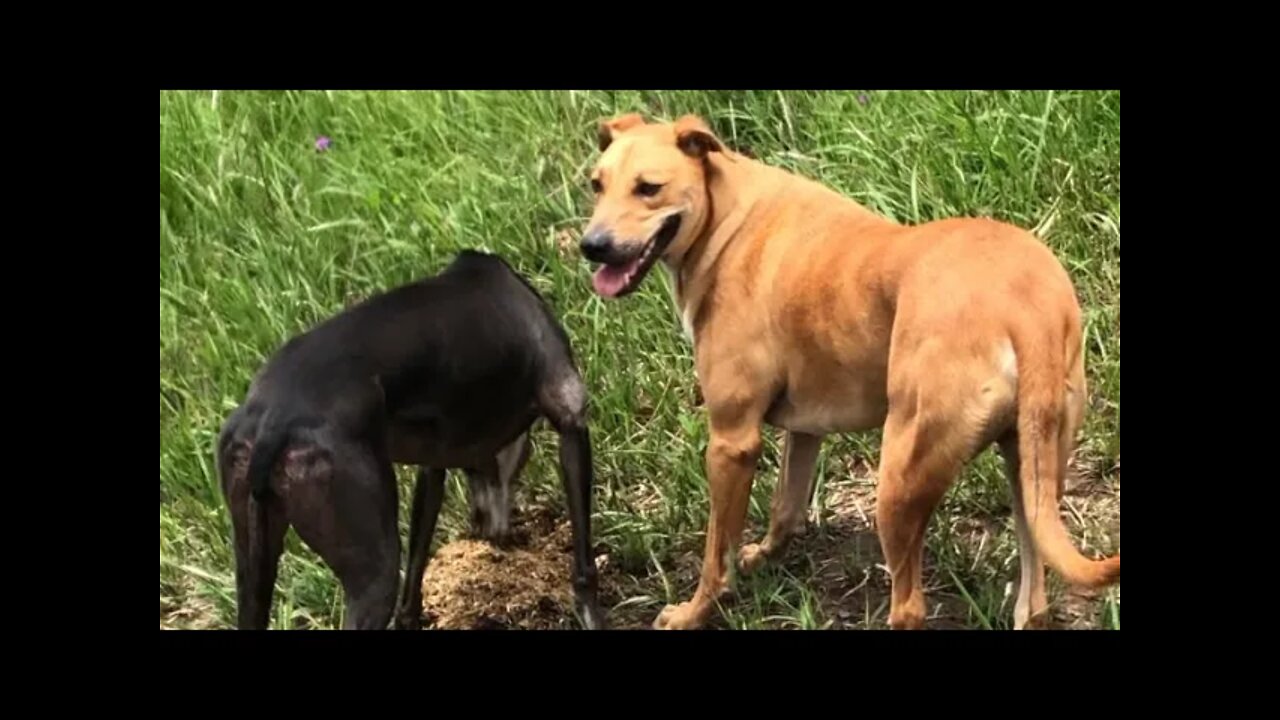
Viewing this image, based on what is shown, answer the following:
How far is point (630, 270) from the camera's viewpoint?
4.80 metres

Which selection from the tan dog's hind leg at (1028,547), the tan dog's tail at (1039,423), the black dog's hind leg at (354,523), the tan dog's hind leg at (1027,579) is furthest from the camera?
the tan dog's hind leg at (1027,579)

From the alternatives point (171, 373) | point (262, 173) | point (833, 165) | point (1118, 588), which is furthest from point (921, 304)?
point (262, 173)

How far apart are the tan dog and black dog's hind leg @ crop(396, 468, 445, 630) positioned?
0.81 m

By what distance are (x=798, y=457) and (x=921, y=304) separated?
125cm

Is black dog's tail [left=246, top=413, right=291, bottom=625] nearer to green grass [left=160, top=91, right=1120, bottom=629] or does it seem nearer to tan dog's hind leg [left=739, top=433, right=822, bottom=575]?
green grass [left=160, top=91, right=1120, bottom=629]

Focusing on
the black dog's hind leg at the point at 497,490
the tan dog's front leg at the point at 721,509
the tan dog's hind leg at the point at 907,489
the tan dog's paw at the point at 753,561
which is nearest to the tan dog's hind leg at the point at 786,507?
the tan dog's paw at the point at 753,561

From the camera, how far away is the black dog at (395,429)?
4.03 meters

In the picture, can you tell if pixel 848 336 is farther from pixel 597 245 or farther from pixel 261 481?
pixel 261 481

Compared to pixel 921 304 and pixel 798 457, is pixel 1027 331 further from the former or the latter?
pixel 798 457

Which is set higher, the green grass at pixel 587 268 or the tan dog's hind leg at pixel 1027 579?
the green grass at pixel 587 268

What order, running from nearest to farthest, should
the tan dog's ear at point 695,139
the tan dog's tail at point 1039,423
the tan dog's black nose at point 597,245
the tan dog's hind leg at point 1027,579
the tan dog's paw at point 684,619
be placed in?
the tan dog's tail at point 1039,423 → the tan dog's hind leg at point 1027,579 → the tan dog's black nose at point 597,245 → the tan dog's ear at point 695,139 → the tan dog's paw at point 684,619

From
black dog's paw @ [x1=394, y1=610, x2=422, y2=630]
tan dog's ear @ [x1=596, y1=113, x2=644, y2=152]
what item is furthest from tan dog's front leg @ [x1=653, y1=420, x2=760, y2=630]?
tan dog's ear @ [x1=596, y1=113, x2=644, y2=152]

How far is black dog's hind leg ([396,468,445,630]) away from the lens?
5.08 m

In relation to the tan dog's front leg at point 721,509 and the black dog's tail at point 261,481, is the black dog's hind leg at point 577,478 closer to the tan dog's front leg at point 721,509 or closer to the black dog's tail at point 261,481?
the tan dog's front leg at point 721,509
